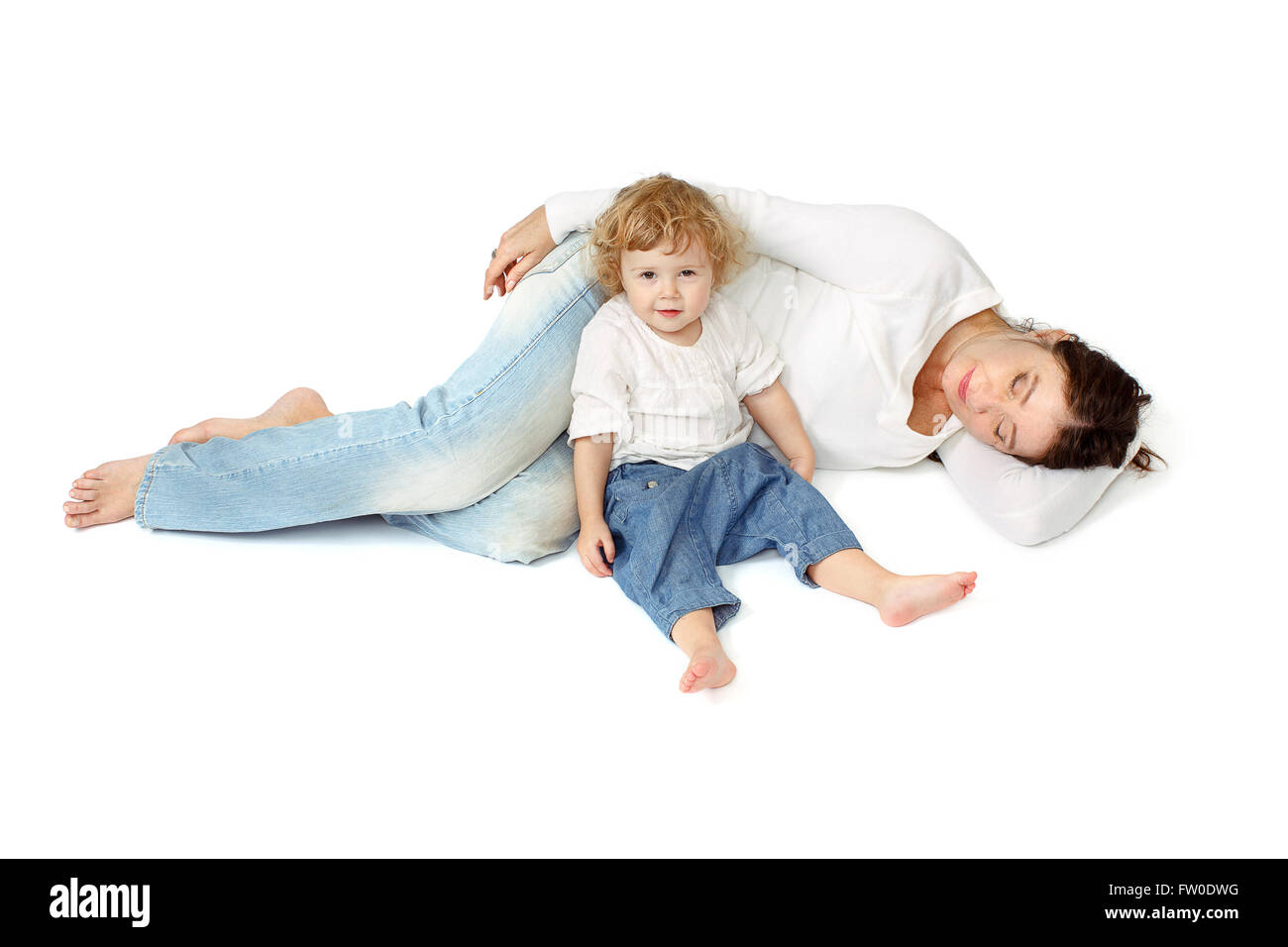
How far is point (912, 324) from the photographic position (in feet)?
8.28

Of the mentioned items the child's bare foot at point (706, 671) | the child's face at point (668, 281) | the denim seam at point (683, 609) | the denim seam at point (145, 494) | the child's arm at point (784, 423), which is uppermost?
the child's face at point (668, 281)

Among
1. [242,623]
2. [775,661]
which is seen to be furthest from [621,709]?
[242,623]

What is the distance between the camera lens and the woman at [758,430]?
7.76 ft

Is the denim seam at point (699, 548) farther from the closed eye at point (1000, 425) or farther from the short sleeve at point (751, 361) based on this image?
the closed eye at point (1000, 425)

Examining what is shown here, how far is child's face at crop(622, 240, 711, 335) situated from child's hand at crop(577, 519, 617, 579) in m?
0.43

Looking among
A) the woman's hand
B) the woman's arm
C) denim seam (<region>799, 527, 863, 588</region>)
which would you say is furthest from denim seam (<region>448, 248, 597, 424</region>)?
the woman's arm

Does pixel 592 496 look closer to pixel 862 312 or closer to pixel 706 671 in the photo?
pixel 706 671

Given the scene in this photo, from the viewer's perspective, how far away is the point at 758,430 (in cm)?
263

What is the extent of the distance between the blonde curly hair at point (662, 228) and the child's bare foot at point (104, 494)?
107cm

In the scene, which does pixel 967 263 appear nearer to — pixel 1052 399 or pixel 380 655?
pixel 1052 399

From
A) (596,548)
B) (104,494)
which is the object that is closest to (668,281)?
(596,548)

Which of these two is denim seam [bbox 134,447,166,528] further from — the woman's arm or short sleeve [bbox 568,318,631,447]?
the woman's arm

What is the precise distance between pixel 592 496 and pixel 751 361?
46 centimetres

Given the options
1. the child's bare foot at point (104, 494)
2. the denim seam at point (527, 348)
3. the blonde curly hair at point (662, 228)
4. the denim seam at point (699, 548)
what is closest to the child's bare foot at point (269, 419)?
the child's bare foot at point (104, 494)
